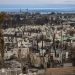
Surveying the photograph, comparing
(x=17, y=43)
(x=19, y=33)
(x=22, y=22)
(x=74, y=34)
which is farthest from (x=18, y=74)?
(x=22, y=22)

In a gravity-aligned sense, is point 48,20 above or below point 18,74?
below

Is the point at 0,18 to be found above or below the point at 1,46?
above

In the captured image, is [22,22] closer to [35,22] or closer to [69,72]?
[35,22]

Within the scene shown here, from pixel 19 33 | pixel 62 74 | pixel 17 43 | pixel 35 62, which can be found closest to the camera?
pixel 62 74

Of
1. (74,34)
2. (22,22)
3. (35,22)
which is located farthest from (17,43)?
(35,22)

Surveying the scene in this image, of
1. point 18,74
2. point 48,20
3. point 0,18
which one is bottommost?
point 48,20

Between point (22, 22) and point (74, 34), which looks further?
point (22, 22)

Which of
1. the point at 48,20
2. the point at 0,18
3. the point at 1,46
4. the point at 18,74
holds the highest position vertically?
the point at 0,18

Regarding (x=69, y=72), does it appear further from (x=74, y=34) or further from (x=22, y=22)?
(x=22, y=22)

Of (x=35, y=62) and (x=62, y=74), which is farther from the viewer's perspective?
(x=35, y=62)

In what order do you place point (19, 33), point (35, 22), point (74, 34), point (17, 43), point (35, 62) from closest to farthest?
point (35, 62)
point (17, 43)
point (74, 34)
point (19, 33)
point (35, 22)
